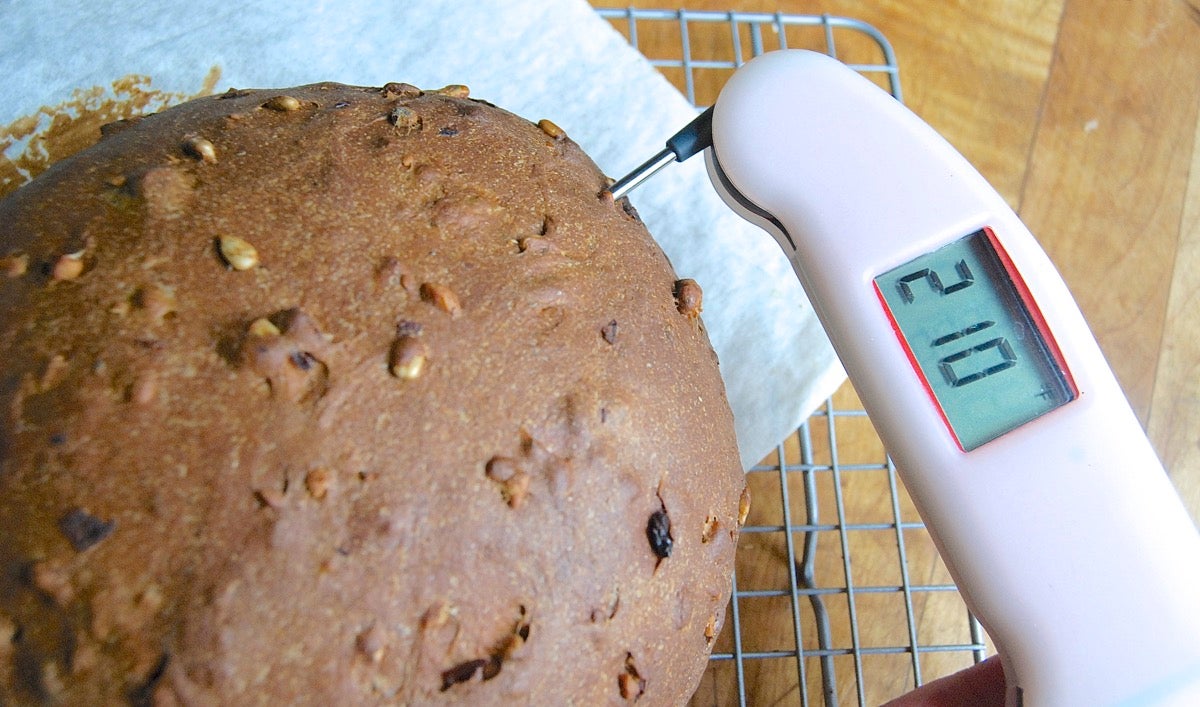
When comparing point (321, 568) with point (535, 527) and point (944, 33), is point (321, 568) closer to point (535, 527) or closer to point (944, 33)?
point (535, 527)

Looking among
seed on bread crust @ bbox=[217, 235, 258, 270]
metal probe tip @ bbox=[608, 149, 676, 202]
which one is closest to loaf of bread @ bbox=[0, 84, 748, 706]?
seed on bread crust @ bbox=[217, 235, 258, 270]

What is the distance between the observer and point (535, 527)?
575 mm

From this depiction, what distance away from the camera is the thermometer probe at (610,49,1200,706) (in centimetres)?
67

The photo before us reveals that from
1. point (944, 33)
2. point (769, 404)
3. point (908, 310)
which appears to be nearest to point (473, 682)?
point (908, 310)

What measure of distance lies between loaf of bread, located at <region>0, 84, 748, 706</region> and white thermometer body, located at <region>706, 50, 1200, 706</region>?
6.3 inches

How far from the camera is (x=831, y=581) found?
109 centimetres

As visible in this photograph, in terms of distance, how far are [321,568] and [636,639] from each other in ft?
0.71

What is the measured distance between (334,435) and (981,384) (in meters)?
0.47

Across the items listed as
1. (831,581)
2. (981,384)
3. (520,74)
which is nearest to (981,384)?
(981,384)

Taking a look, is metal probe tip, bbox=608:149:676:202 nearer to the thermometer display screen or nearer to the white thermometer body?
the white thermometer body

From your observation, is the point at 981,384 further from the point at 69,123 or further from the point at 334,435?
the point at 69,123

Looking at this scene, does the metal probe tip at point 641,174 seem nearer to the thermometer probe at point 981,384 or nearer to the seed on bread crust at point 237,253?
the thermometer probe at point 981,384

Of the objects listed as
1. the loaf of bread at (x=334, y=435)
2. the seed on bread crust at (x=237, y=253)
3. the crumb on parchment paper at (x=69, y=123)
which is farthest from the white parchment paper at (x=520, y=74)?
the seed on bread crust at (x=237, y=253)

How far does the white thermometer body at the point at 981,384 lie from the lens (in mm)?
667
